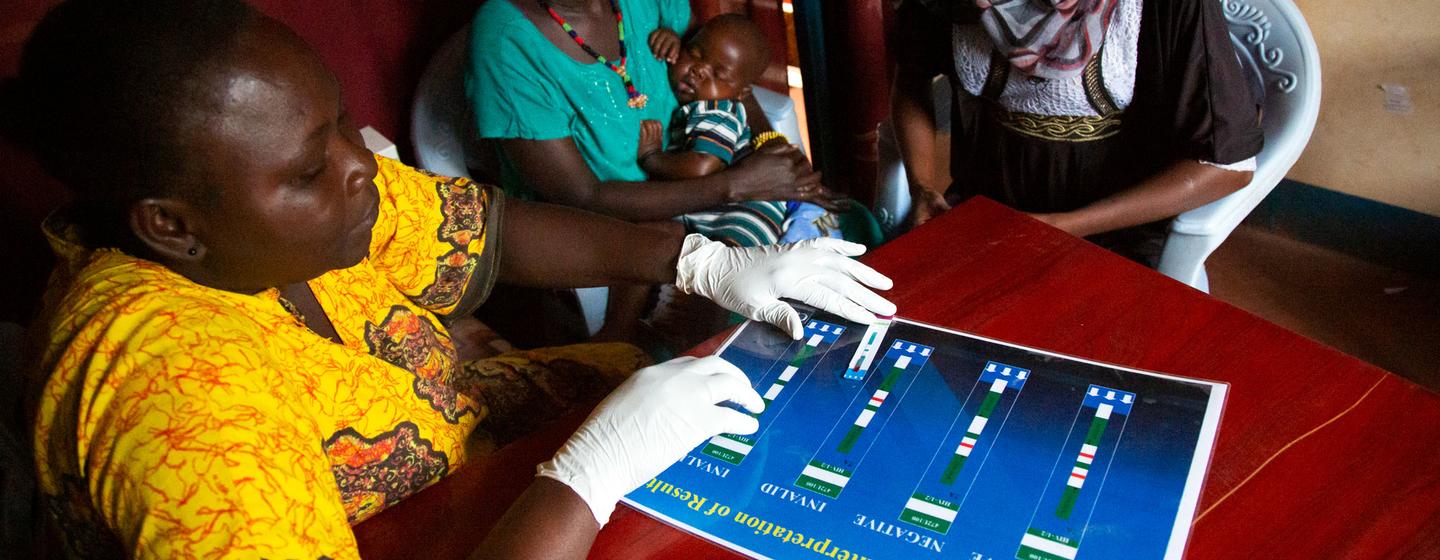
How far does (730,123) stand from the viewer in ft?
6.99

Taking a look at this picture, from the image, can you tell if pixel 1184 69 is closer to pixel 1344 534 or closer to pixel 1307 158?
pixel 1344 534

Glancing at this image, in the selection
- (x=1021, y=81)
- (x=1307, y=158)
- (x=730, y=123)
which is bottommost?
(x=1307, y=158)

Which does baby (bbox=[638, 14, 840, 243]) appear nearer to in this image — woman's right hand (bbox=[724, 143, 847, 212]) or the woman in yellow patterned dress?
woman's right hand (bbox=[724, 143, 847, 212])

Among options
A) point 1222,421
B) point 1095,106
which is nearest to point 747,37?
point 1095,106

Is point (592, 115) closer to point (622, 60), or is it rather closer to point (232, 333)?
point (622, 60)

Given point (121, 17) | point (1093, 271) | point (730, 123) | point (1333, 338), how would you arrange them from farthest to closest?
point (1333, 338), point (730, 123), point (1093, 271), point (121, 17)

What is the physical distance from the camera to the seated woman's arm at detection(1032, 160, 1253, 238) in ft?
5.25

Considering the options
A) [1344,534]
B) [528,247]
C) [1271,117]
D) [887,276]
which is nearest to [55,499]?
[528,247]

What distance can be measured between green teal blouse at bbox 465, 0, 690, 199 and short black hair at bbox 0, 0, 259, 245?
95 cm

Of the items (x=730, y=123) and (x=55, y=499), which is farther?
(x=730, y=123)

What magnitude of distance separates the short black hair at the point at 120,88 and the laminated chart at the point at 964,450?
74cm

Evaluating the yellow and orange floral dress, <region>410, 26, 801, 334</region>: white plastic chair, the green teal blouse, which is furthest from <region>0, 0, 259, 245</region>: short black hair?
<region>410, 26, 801, 334</region>: white plastic chair

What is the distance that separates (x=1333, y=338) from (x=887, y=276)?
1746mm

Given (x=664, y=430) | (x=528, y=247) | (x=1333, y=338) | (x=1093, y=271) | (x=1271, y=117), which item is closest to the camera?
(x=664, y=430)
